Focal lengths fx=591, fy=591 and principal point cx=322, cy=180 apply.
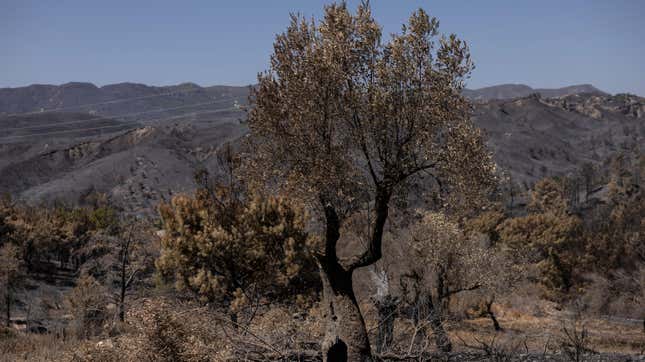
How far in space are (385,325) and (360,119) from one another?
4.71 m

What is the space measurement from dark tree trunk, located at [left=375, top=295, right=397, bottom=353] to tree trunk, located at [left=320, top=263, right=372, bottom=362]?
54 cm

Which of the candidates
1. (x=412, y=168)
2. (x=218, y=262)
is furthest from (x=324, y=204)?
(x=218, y=262)

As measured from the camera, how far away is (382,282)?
20.2 metres

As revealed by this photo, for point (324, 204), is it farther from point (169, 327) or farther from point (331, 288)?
point (169, 327)

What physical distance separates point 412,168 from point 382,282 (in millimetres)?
10814

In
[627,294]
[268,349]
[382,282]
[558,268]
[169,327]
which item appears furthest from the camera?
[558,268]

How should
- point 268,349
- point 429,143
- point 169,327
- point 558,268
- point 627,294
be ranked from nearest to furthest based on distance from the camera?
1. point 169,327
2. point 429,143
3. point 268,349
4. point 627,294
5. point 558,268

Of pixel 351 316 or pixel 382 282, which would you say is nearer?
pixel 351 316

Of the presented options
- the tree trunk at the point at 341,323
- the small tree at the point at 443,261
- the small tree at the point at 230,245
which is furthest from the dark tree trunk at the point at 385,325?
the small tree at the point at 230,245

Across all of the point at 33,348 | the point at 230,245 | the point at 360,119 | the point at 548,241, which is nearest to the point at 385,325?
the point at 360,119

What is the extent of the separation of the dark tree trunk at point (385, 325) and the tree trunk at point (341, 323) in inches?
21.3

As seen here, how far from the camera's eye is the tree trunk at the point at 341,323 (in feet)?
33.5

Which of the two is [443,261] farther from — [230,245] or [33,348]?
[33,348]

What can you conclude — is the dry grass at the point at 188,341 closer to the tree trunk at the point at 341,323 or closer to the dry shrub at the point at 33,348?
the dry shrub at the point at 33,348
